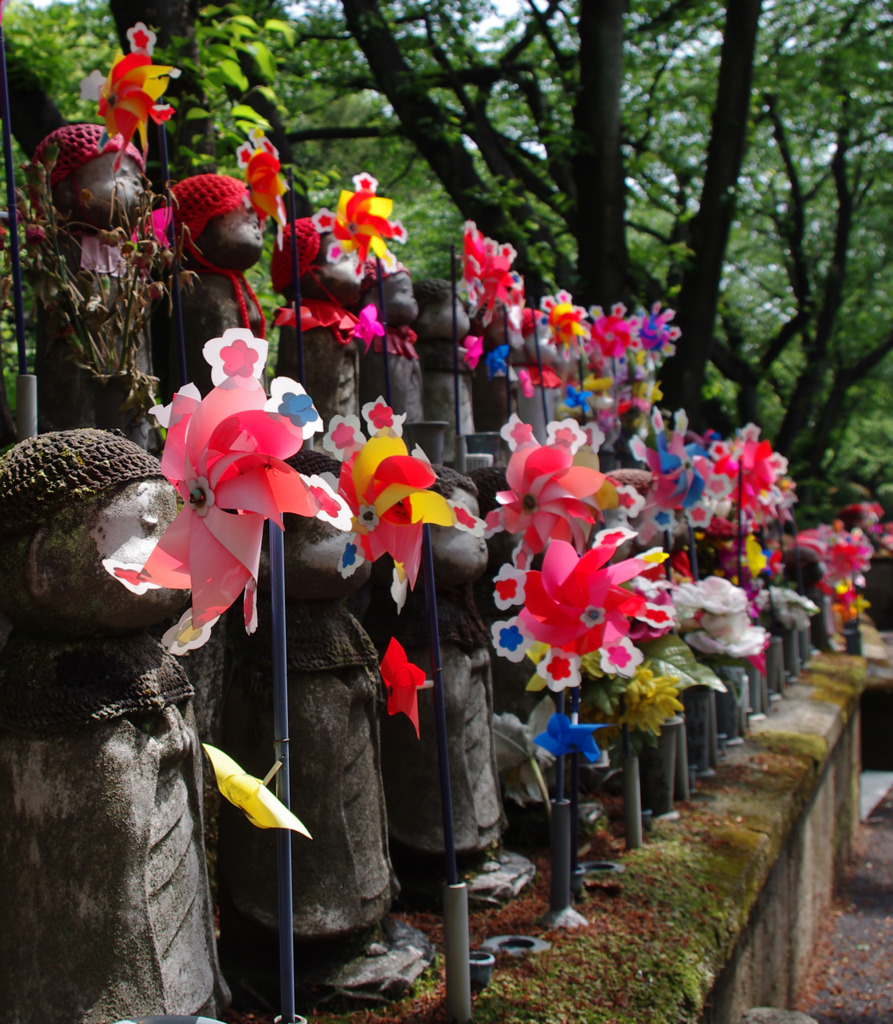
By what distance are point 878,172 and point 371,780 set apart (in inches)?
452

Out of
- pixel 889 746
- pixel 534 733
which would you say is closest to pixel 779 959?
pixel 534 733

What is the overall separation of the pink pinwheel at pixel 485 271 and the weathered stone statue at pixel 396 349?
0.19 meters

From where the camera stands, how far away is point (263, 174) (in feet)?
8.07

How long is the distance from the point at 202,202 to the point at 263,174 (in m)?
0.17

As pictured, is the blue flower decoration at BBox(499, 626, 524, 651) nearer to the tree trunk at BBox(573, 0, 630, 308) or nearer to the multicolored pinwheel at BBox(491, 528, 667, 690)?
the multicolored pinwheel at BBox(491, 528, 667, 690)

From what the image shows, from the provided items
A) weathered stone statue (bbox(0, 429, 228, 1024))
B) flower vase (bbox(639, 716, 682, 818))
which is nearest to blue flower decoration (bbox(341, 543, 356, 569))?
weathered stone statue (bbox(0, 429, 228, 1024))

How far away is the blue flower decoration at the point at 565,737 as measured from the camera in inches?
88.0

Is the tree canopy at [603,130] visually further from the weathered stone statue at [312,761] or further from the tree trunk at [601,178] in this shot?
the weathered stone statue at [312,761]

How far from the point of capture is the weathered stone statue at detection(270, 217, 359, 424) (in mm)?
2859

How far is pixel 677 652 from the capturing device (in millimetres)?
3086

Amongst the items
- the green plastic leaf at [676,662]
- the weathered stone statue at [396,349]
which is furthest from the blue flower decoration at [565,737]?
the weathered stone statue at [396,349]

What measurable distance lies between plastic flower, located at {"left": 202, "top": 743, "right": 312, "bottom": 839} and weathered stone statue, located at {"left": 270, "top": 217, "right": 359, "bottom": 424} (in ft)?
5.61

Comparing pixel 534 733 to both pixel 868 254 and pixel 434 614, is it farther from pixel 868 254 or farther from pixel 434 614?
pixel 868 254

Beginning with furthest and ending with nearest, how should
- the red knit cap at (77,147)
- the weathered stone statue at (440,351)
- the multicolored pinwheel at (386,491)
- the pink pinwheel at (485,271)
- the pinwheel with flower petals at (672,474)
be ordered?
1. the weathered stone statue at (440,351)
2. the pink pinwheel at (485,271)
3. the pinwheel with flower petals at (672,474)
4. the red knit cap at (77,147)
5. the multicolored pinwheel at (386,491)
